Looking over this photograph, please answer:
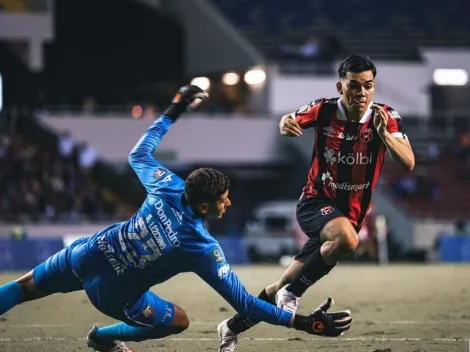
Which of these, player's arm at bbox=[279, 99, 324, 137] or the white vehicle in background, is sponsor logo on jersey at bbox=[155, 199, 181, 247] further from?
the white vehicle in background

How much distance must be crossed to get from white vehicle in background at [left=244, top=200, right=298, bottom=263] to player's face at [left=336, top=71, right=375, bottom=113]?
57.9ft

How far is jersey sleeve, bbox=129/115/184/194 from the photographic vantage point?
7855 mm

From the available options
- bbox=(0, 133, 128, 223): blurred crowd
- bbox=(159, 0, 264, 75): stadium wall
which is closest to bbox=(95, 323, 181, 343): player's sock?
bbox=(0, 133, 128, 223): blurred crowd

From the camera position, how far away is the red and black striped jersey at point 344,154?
30.6 ft

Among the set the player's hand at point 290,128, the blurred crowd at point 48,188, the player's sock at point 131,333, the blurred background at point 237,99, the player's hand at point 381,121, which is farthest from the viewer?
the blurred background at point 237,99

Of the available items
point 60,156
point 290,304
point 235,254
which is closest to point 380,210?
point 235,254

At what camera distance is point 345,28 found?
36.1 m

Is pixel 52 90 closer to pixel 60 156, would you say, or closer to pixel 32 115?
pixel 32 115

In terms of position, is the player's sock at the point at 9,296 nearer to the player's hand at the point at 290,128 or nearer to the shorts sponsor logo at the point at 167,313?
the shorts sponsor logo at the point at 167,313

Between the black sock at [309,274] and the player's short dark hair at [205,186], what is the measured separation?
200cm

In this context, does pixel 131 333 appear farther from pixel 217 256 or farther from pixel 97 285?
pixel 217 256

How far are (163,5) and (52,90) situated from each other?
16.0ft

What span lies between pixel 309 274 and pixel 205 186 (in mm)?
2148

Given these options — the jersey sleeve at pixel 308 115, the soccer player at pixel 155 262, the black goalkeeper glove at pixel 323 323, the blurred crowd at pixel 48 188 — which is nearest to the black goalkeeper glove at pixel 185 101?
the soccer player at pixel 155 262
